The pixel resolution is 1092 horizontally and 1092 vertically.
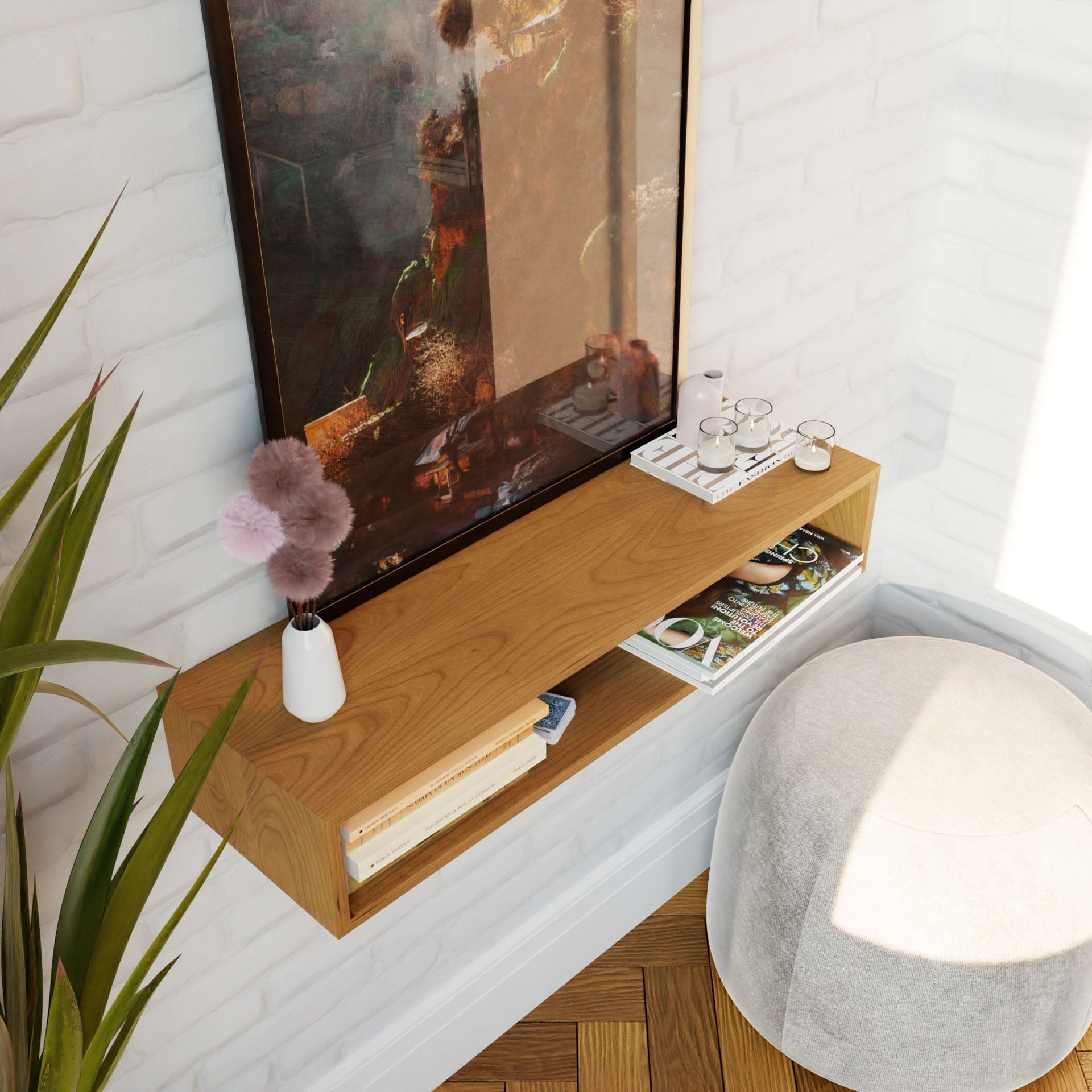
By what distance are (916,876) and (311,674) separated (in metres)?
0.95

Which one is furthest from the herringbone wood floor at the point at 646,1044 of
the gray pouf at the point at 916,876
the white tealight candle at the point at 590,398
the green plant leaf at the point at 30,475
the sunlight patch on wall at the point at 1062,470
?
the green plant leaf at the point at 30,475

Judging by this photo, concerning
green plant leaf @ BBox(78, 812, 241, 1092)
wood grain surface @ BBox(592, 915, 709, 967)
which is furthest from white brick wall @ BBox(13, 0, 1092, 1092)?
green plant leaf @ BBox(78, 812, 241, 1092)

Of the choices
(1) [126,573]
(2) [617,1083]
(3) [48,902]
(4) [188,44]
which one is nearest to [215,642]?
(1) [126,573]

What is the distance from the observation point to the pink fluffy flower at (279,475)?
1.07m

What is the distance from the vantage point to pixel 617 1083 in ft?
6.34

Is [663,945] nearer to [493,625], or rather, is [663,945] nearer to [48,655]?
[493,625]

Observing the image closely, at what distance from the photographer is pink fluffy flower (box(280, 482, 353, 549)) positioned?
108cm

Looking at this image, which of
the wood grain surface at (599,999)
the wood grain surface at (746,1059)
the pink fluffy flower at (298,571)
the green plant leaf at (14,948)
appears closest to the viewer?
the green plant leaf at (14,948)

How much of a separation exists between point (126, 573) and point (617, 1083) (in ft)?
4.16

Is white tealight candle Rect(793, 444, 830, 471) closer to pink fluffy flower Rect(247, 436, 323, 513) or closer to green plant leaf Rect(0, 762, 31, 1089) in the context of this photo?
pink fluffy flower Rect(247, 436, 323, 513)

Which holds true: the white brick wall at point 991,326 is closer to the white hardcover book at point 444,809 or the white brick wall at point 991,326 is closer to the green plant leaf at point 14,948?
the white hardcover book at point 444,809

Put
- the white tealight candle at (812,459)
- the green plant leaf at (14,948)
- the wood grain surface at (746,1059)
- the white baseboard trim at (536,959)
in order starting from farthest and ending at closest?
the wood grain surface at (746,1059) → the white baseboard trim at (536,959) → the white tealight candle at (812,459) → the green plant leaf at (14,948)

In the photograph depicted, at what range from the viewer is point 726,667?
4.81 ft

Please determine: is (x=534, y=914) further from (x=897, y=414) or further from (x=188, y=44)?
(x=188, y=44)
